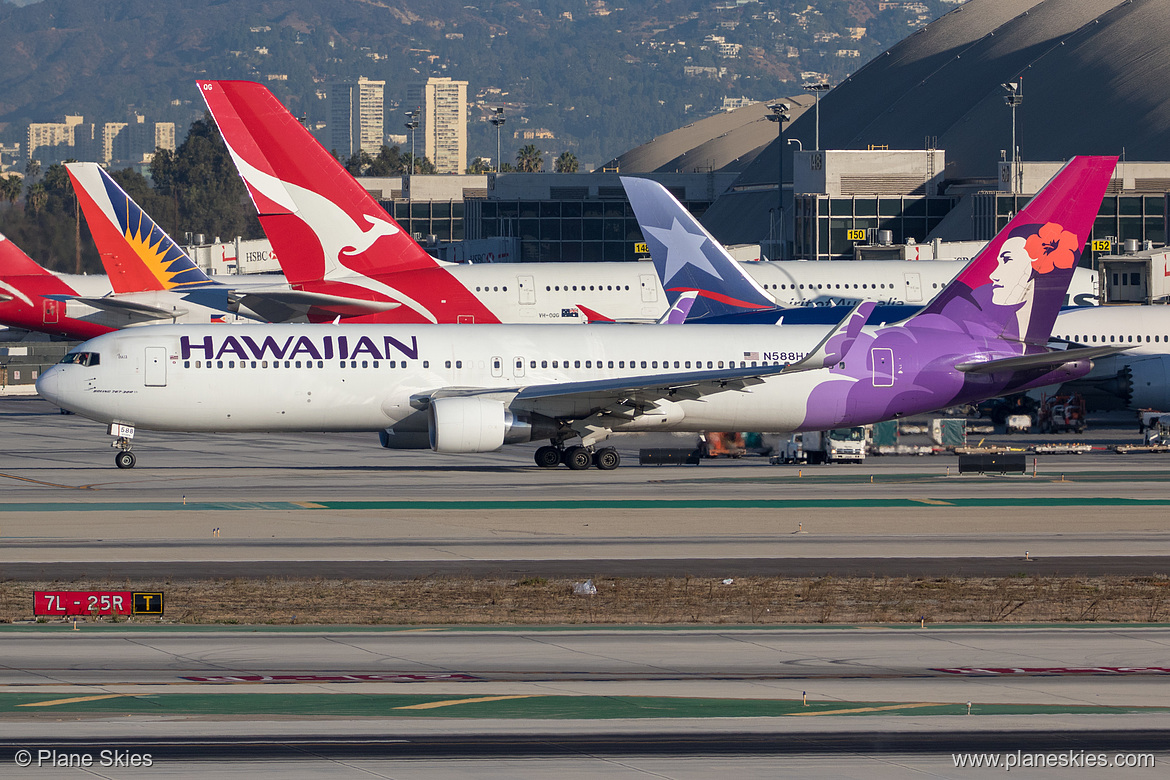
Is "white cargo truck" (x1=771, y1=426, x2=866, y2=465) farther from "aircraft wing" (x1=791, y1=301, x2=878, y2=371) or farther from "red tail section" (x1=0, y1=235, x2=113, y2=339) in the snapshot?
"red tail section" (x1=0, y1=235, x2=113, y2=339)

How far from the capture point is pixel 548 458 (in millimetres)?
43469

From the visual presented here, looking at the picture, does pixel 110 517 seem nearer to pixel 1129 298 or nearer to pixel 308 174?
pixel 308 174

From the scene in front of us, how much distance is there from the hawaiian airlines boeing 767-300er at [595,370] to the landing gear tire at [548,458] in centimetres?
6

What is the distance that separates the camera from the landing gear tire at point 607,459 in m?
43.2

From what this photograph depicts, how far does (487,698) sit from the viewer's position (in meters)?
17.3

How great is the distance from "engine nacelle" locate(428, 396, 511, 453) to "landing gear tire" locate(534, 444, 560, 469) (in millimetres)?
3555

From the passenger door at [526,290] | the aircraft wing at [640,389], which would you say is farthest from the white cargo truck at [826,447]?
the passenger door at [526,290]

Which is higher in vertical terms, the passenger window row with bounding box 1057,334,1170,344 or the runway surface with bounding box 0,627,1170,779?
the passenger window row with bounding box 1057,334,1170,344

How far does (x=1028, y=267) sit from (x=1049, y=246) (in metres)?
0.94

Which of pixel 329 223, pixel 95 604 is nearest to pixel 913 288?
pixel 329 223

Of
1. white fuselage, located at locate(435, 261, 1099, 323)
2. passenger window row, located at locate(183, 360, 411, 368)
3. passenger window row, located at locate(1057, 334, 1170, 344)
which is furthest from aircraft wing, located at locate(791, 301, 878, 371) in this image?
white fuselage, located at locate(435, 261, 1099, 323)

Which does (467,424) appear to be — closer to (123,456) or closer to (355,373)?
(355,373)

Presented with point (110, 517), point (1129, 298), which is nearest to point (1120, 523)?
point (110, 517)

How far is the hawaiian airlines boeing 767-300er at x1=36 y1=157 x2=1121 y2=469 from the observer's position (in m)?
40.3
